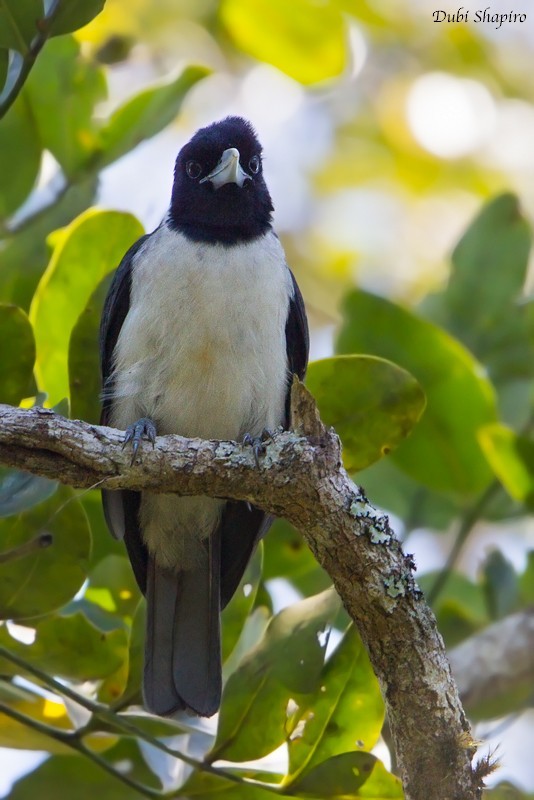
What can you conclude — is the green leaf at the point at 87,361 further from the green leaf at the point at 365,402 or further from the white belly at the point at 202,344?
the green leaf at the point at 365,402

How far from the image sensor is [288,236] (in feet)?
28.5

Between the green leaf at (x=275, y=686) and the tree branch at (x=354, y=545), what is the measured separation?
443mm

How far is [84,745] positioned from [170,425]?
1125 millimetres

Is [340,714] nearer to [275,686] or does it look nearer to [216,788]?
[275,686]

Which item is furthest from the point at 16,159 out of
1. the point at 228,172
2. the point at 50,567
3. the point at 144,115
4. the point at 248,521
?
the point at 50,567

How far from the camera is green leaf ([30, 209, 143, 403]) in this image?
12.8ft

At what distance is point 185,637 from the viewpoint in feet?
A: 13.2

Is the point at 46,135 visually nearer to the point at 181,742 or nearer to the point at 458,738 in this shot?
the point at 181,742

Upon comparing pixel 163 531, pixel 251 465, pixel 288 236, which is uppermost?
pixel 288 236

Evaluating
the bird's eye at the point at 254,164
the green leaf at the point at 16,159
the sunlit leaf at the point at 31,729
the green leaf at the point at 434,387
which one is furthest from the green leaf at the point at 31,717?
the bird's eye at the point at 254,164

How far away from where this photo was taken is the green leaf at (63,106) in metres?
4.35

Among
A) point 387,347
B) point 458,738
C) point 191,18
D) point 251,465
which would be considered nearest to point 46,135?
point 387,347

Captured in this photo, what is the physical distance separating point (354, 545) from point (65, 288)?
1.55m

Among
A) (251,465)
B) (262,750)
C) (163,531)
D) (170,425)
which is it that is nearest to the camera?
(251,465)
